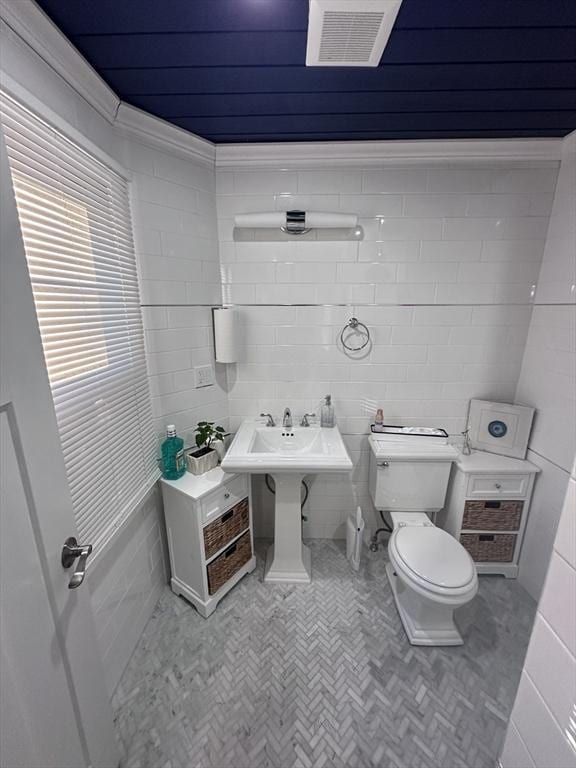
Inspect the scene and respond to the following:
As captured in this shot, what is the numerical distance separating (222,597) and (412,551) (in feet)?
3.44

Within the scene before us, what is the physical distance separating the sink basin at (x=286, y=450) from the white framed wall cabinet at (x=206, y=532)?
0.16m

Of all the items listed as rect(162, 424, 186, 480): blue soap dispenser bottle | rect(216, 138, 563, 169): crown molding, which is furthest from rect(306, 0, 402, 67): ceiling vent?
rect(162, 424, 186, 480): blue soap dispenser bottle

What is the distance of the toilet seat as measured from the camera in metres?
1.30

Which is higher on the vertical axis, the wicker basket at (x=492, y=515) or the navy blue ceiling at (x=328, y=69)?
the navy blue ceiling at (x=328, y=69)

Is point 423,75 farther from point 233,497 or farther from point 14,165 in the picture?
point 233,497

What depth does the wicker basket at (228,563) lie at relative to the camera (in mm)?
1565

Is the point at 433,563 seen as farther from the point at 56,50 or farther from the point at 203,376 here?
the point at 56,50

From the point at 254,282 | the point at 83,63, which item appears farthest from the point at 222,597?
the point at 83,63

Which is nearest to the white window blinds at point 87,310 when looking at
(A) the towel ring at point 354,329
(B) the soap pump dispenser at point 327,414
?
(B) the soap pump dispenser at point 327,414

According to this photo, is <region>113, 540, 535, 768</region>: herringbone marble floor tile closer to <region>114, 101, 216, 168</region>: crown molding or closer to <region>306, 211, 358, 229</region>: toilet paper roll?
<region>306, 211, 358, 229</region>: toilet paper roll

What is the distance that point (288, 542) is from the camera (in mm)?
1773

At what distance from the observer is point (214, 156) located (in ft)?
5.26

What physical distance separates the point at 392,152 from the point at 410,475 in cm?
174

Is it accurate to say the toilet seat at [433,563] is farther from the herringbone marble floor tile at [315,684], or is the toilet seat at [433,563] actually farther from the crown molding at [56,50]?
the crown molding at [56,50]
